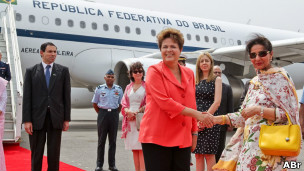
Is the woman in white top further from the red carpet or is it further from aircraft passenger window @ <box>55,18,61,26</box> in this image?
aircraft passenger window @ <box>55,18,61,26</box>

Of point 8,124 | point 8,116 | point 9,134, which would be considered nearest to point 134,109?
point 9,134

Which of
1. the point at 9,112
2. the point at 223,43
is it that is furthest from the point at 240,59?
the point at 9,112

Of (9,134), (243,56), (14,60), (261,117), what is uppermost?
(243,56)

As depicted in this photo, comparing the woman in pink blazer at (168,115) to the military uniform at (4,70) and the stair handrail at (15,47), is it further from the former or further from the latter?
the stair handrail at (15,47)

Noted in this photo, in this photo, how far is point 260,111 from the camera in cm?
268

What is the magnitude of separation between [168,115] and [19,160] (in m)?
4.01

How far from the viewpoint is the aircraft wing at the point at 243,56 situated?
11336 millimetres

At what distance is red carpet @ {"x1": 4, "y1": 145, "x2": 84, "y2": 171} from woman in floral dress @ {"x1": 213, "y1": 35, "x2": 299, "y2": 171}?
3133 mm

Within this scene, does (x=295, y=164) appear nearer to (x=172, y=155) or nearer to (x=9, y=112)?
(x=172, y=155)

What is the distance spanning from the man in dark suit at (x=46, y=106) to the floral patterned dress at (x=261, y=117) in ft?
6.89

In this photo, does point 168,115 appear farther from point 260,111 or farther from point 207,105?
point 207,105

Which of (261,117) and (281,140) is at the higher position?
(261,117)

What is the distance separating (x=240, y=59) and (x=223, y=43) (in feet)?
6.70

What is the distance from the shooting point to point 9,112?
26.4 feet
